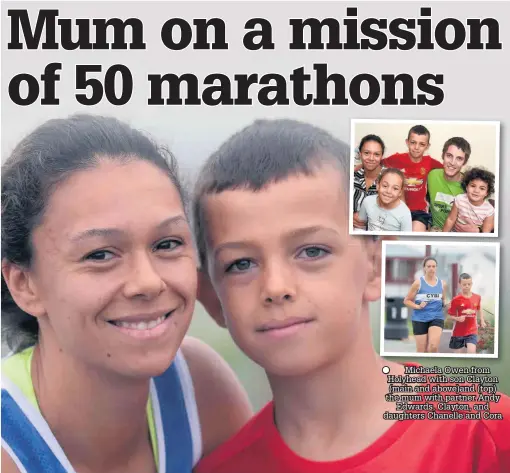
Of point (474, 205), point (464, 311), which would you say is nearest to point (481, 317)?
point (464, 311)

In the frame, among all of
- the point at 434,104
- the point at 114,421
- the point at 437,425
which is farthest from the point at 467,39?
the point at 114,421

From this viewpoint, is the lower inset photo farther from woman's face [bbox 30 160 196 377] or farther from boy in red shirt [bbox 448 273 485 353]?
woman's face [bbox 30 160 196 377]

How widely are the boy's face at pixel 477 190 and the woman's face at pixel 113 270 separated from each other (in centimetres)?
98

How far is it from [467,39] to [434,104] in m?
0.26

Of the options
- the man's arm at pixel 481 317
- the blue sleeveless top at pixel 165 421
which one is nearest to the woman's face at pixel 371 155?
the man's arm at pixel 481 317

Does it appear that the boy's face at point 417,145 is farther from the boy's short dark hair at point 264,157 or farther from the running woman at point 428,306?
the running woman at point 428,306

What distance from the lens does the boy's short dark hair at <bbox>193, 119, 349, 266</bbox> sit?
248 centimetres

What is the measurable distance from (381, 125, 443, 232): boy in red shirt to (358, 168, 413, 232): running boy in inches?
0.8

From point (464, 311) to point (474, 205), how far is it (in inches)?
14.2

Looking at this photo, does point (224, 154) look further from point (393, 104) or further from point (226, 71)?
point (393, 104)

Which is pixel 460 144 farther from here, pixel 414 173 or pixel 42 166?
pixel 42 166

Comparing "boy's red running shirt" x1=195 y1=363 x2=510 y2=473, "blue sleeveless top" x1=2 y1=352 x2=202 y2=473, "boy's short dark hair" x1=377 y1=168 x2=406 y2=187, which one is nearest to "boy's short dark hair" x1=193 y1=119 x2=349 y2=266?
"boy's short dark hair" x1=377 y1=168 x2=406 y2=187

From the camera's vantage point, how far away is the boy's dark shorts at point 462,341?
253 cm

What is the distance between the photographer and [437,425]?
2508mm
